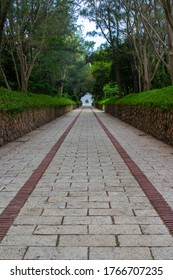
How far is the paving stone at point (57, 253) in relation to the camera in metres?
3.03

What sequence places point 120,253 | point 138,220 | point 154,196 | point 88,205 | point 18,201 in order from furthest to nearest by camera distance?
1. point 154,196
2. point 18,201
3. point 88,205
4. point 138,220
5. point 120,253

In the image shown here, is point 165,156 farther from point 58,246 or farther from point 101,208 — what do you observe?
point 58,246

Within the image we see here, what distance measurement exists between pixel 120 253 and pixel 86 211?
123cm

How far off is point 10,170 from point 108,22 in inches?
957

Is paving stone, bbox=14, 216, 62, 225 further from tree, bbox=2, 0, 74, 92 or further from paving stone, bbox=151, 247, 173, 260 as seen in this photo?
tree, bbox=2, 0, 74, 92

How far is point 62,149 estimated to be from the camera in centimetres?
997

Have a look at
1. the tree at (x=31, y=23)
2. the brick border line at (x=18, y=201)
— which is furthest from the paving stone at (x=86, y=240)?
the tree at (x=31, y=23)

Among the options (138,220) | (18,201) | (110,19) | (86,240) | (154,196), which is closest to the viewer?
(86,240)

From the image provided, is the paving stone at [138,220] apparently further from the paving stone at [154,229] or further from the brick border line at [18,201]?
the brick border line at [18,201]

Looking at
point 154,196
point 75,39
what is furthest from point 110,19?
A: point 154,196

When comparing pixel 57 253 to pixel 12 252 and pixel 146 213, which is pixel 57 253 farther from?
pixel 146 213

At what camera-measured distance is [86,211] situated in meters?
4.30

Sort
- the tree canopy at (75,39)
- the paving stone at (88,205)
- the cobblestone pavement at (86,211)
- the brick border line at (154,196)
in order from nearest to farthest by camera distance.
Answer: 1. the cobblestone pavement at (86,211)
2. the brick border line at (154,196)
3. the paving stone at (88,205)
4. the tree canopy at (75,39)
